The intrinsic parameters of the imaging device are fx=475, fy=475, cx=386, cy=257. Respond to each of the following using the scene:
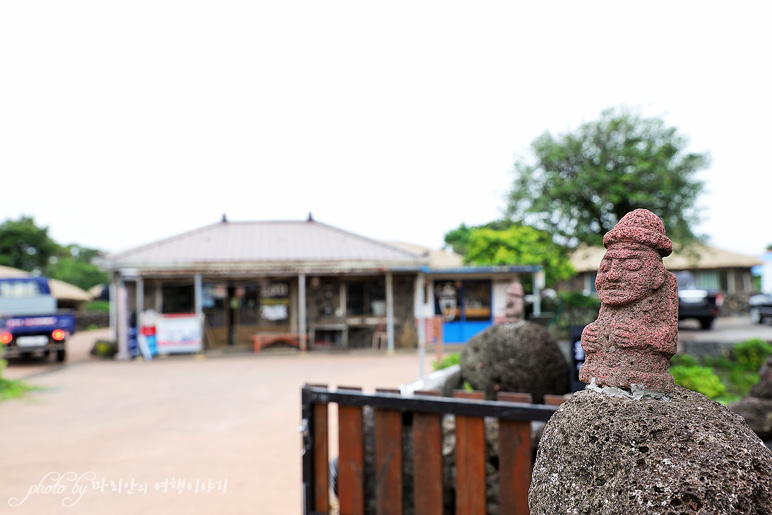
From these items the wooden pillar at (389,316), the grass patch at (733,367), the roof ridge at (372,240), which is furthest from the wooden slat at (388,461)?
the roof ridge at (372,240)

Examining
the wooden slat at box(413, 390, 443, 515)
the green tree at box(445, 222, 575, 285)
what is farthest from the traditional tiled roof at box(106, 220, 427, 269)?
the wooden slat at box(413, 390, 443, 515)

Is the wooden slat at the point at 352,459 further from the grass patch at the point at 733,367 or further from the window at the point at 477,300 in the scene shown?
the window at the point at 477,300

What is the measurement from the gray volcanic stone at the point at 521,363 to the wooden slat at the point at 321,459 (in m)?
2.02

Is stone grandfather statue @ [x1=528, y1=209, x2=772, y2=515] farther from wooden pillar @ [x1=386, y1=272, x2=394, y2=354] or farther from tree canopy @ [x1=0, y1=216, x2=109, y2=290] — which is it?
tree canopy @ [x1=0, y1=216, x2=109, y2=290]

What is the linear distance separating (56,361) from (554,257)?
50.1 ft

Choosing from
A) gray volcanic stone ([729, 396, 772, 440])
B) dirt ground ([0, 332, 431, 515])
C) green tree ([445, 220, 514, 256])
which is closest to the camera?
gray volcanic stone ([729, 396, 772, 440])

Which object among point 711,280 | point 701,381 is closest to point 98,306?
point 701,381

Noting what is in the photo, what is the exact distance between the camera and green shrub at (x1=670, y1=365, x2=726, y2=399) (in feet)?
22.7

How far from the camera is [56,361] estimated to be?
1373cm

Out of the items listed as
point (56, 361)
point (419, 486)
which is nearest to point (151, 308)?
point (56, 361)

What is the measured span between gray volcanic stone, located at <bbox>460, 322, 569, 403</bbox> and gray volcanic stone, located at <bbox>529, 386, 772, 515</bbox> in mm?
3101

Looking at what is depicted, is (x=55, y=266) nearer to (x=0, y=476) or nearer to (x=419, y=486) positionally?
(x=0, y=476)

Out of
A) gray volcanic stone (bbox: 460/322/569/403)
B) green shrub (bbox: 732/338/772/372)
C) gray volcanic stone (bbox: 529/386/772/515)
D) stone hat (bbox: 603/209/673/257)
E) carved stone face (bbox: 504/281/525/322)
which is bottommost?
green shrub (bbox: 732/338/772/372)

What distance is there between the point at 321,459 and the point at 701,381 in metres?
6.24
